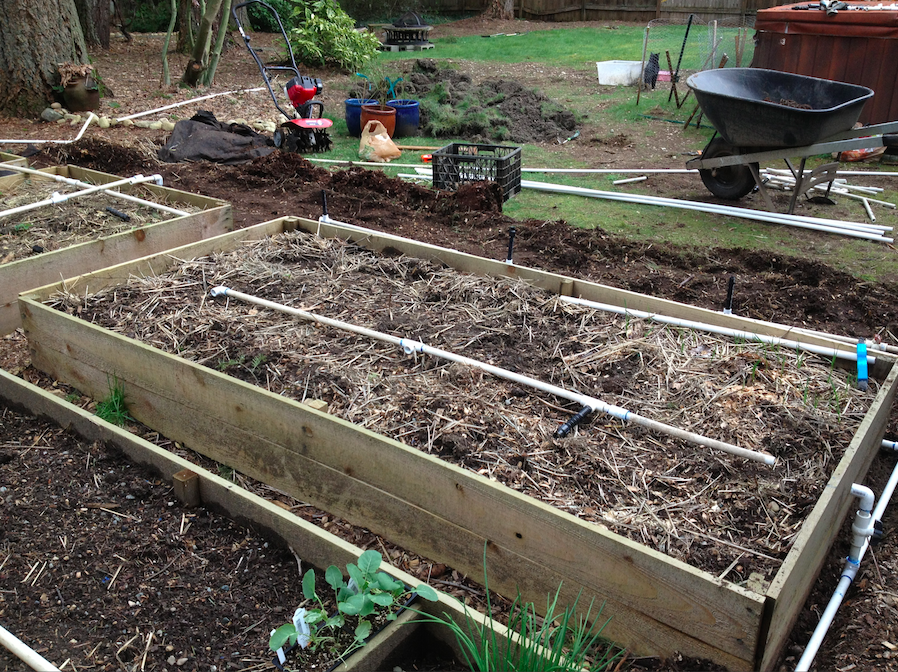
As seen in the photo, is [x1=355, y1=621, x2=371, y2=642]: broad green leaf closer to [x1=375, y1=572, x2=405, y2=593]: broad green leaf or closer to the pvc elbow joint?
[x1=375, y1=572, x2=405, y2=593]: broad green leaf

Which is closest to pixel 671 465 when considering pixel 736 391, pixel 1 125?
pixel 736 391

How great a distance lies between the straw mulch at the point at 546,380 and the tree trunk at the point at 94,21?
12071 millimetres

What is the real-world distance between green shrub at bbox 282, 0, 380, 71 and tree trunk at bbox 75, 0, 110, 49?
366 cm

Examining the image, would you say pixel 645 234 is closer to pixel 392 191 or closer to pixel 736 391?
pixel 392 191

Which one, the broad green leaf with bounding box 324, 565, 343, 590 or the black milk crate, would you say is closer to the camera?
the broad green leaf with bounding box 324, 565, 343, 590

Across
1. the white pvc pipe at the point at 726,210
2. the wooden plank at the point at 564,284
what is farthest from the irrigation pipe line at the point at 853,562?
the white pvc pipe at the point at 726,210

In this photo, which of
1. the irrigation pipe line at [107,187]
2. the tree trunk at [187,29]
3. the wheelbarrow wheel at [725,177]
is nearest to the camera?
the irrigation pipe line at [107,187]

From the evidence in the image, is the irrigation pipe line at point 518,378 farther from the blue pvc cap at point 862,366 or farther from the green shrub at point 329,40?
the green shrub at point 329,40

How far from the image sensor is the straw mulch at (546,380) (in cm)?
243

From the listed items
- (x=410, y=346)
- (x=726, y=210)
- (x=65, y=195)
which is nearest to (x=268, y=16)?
(x=65, y=195)

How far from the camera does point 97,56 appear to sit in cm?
1345

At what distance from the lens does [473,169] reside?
6.48 meters

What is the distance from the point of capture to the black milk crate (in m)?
6.38

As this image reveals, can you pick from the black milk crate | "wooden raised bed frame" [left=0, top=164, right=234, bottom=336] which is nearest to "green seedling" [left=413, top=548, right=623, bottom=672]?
"wooden raised bed frame" [left=0, top=164, right=234, bottom=336]
